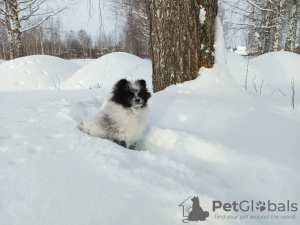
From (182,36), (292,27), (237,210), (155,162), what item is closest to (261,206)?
(237,210)

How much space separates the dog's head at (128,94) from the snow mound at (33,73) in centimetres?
677

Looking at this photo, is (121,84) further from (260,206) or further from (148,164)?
(260,206)

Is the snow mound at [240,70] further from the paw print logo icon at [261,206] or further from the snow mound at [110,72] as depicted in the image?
the paw print logo icon at [261,206]

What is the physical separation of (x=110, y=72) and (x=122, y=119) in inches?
284

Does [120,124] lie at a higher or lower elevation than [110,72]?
lower

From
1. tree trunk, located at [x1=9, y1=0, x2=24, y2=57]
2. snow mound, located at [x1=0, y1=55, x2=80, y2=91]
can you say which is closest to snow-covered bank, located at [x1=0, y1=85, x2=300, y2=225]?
snow mound, located at [x1=0, y1=55, x2=80, y2=91]

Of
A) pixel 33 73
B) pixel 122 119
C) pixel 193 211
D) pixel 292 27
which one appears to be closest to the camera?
pixel 193 211

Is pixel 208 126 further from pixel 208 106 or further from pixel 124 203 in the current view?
pixel 124 203

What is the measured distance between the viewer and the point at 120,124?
106 inches

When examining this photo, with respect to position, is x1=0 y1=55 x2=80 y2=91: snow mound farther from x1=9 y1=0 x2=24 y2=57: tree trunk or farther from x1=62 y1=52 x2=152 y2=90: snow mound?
x1=9 y1=0 x2=24 y2=57: tree trunk

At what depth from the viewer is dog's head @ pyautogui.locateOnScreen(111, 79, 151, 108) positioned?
2703 mm

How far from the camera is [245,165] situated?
195 centimetres

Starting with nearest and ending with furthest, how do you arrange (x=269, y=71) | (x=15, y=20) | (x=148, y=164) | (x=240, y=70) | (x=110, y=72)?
1. (x=148, y=164)
2. (x=269, y=71)
3. (x=240, y=70)
4. (x=110, y=72)
5. (x=15, y=20)

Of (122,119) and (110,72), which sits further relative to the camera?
(110,72)
